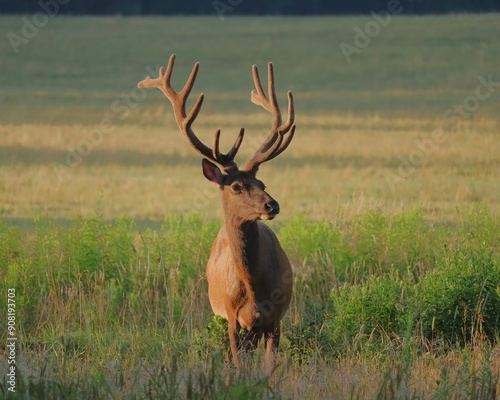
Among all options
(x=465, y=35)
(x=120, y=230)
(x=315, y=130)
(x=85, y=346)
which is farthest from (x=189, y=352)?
(x=465, y=35)

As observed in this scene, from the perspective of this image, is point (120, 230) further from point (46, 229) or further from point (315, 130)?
point (315, 130)

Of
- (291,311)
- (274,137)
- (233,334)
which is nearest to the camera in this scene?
(233,334)

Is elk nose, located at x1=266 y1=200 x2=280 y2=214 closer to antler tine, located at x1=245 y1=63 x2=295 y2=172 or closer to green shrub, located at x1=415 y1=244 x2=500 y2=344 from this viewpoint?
antler tine, located at x1=245 y1=63 x2=295 y2=172

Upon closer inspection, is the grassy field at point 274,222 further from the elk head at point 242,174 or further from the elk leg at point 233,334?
the elk head at point 242,174

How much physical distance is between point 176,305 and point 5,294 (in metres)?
1.53

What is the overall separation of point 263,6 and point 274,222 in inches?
1956

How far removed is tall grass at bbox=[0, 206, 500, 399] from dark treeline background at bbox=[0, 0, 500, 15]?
159ft

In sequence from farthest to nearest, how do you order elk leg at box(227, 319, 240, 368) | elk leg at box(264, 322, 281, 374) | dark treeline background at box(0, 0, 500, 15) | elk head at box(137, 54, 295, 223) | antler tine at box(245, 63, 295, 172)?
dark treeline background at box(0, 0, 500, 15) → antler tine at box(245, 63, 295, 172) → elk leg at box(227, 319, 240, 368) → elk leg at box(264, 322, 281, 374) → elk head at box(137, 54, 295, 223)

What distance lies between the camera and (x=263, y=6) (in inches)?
2574

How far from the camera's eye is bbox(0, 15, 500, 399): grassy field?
895cm

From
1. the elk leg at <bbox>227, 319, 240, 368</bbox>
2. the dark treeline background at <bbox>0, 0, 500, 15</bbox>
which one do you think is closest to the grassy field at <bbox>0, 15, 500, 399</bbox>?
the elk leg at <bbox>227, 319, 240, 368</bbox>

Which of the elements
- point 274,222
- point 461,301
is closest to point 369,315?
point 461,301

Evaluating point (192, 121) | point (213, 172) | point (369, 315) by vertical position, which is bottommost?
point (369, 315)

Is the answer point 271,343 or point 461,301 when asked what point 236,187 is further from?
point 461,301
